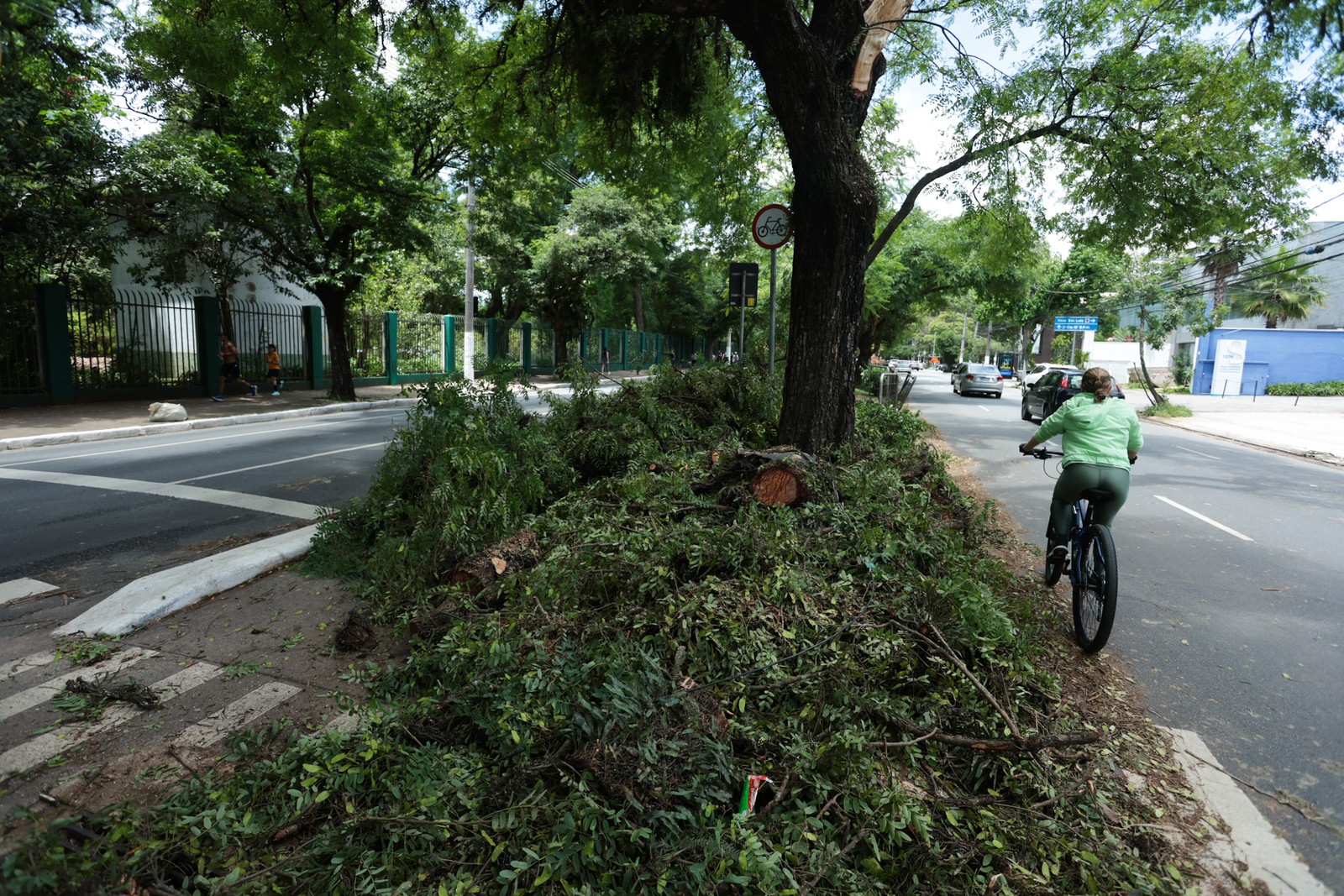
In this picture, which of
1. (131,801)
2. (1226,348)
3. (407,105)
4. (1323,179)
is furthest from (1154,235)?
(1226,348)

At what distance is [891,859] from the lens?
2.24m

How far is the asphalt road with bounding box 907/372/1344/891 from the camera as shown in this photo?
2.96m

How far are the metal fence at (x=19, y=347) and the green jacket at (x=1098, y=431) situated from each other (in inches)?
715

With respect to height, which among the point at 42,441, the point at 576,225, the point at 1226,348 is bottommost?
the point at 42,441

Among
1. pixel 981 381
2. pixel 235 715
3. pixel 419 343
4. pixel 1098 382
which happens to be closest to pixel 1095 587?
pixel 1098 382

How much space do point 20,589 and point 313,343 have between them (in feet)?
61.3

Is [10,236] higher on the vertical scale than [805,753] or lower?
higher

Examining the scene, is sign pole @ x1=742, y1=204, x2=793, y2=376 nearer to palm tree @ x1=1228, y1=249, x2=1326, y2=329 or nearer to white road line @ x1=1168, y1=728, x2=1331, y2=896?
white road line @ x1=1168, y1=728, x2=1331, y2=896

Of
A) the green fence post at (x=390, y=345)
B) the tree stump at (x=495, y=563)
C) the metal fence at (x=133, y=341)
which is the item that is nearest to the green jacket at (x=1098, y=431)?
the tree stump at (x=495, y=563)

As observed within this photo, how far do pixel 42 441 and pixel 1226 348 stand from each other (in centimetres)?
4118

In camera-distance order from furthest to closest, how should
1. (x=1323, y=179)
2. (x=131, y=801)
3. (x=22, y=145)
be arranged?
(x=22, y=145)
(x=1323, y=179)
(x=131, y=801)

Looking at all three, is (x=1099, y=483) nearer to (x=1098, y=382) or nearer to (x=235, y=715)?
(x=1098, y=382)

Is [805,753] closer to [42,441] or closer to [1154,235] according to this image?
[1154,235]

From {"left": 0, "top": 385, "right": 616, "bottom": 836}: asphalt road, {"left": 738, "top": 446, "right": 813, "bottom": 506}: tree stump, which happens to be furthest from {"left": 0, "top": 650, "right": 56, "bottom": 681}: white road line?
{"left": 738, "top": 446, "right": 813, "bottom": 506}: tree stump
